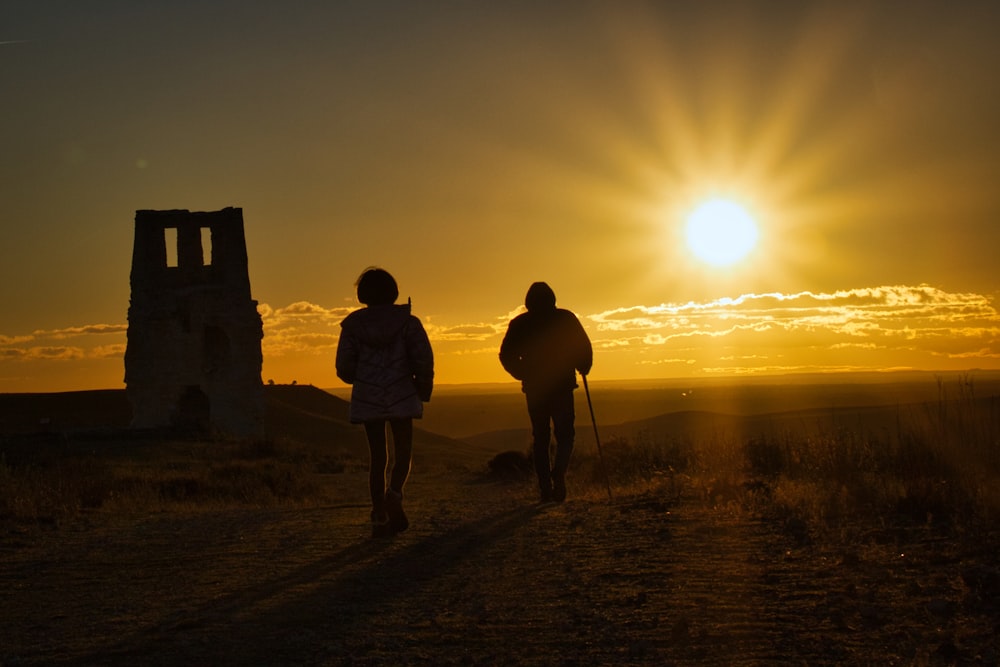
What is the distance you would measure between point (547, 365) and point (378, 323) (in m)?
2.79

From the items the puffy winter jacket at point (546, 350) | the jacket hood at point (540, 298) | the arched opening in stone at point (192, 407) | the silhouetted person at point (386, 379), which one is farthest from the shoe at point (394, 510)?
the arched opening in stone at point (192, 407)

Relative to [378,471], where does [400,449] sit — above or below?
above

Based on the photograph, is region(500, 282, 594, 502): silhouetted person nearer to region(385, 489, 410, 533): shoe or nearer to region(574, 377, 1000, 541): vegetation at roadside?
region(574, 377, 1000, 541): vegetation at roadside

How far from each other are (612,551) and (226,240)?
28.8 metres

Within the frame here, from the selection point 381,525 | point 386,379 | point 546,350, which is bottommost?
point 381,525

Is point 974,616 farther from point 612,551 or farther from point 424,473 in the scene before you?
point 424,473

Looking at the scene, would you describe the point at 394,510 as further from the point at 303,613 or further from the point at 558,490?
the point at 303,613

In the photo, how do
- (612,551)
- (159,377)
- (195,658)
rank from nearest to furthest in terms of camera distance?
(195,658) < (612,551) < (159,377)

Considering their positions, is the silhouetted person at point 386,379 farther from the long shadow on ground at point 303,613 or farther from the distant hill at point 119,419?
the distant hill at point 119,419

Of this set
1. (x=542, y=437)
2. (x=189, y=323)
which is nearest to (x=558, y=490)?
(x=542, y=437)

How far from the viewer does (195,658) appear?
497 cm

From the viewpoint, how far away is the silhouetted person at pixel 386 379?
870 centimetres

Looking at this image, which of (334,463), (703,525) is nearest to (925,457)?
(703,525)

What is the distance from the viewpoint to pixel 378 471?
898 centimetres
